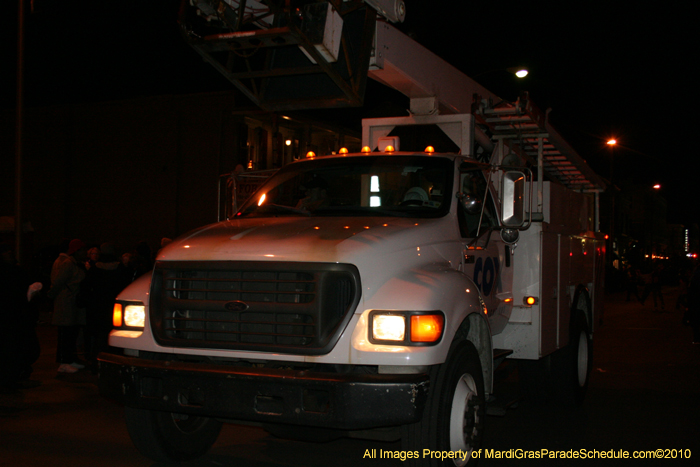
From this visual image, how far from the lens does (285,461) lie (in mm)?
5500

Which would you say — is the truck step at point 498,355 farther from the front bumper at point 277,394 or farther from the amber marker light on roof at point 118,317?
the amber marker light on roof at point 118,317

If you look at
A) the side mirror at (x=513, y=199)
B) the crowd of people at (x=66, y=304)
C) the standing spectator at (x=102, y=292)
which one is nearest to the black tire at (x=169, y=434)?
the side mirror at (x=513, y=199)

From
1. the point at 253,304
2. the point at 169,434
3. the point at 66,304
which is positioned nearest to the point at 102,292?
the point at 66,304

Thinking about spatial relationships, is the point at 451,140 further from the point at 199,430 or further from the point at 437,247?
the point at 199,430

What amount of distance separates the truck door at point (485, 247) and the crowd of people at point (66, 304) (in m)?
5.12

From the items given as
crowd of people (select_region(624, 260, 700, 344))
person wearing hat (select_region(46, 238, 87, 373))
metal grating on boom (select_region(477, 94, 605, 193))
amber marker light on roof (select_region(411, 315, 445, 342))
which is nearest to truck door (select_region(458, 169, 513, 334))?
amber marker light on roof (select_region(411, 315, 445, 342))

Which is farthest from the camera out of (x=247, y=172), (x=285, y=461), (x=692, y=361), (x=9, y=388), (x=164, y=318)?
(x=692, y=361)

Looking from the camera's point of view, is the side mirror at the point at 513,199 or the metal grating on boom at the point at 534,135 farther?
the metal grating on boom at the point at 534,135

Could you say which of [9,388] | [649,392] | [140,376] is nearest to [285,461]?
A: [140,376]

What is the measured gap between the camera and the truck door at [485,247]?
5383mm

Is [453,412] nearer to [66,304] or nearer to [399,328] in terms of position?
[399,328]

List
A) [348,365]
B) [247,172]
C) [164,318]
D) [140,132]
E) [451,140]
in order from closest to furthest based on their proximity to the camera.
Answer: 1. [348,365]
2. [164,318]
3. [247,172]
4. [451,140]
5. [140,132]

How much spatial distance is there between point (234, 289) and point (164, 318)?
1.83 feet

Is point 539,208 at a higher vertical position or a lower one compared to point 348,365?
higher
